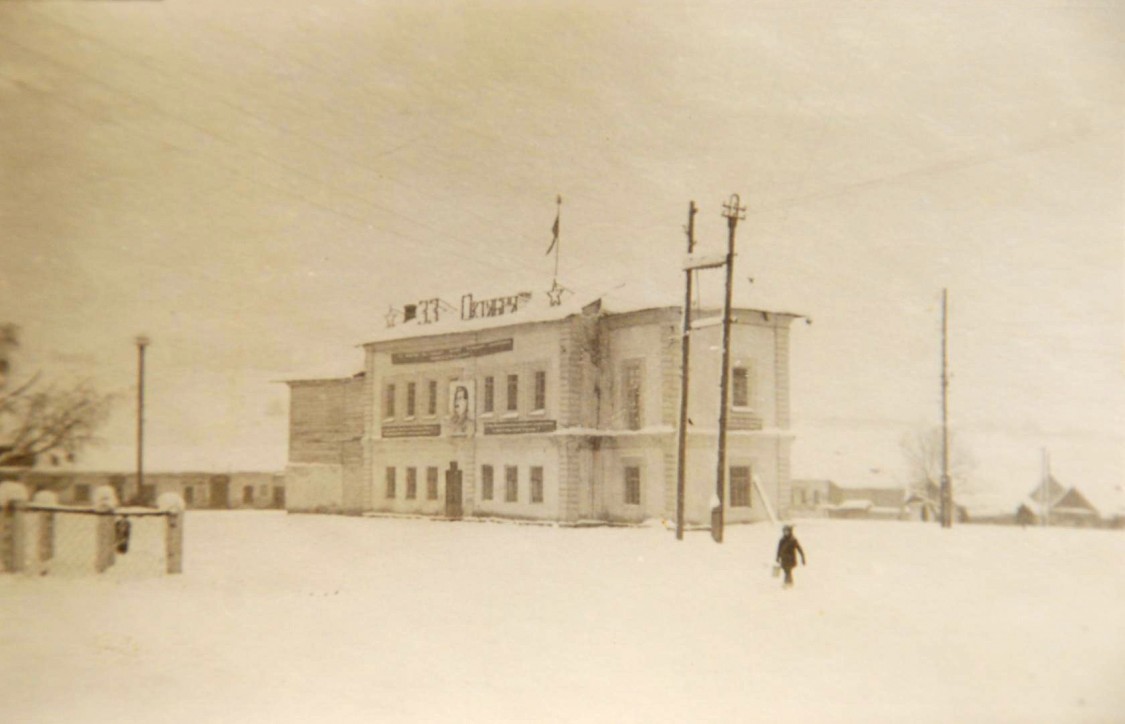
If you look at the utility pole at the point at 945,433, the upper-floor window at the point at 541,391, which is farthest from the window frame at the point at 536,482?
the utility pole at the point at 945,433

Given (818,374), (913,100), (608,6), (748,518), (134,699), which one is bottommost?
(134,699)

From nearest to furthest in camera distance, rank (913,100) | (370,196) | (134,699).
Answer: (134,699)
(370,196)
(913,100)

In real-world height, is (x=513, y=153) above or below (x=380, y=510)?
above

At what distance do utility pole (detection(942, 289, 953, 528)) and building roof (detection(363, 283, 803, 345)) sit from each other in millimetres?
943

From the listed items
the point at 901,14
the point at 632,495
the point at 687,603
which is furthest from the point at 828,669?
the point at 901,14

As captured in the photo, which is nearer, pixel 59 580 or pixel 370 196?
pixel 59 580

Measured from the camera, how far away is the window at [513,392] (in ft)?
11.8

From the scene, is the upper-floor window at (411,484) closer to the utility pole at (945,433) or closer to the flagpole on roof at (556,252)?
the flagpole on roof at (556,252)

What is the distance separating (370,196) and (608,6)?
3.52 ft

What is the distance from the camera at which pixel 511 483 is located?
3424mm

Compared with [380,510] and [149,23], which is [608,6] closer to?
[149,23]

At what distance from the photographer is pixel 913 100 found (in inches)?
145

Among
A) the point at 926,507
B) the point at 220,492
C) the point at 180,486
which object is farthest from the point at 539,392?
the point at 926,507

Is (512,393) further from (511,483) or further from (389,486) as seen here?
(389,486)
